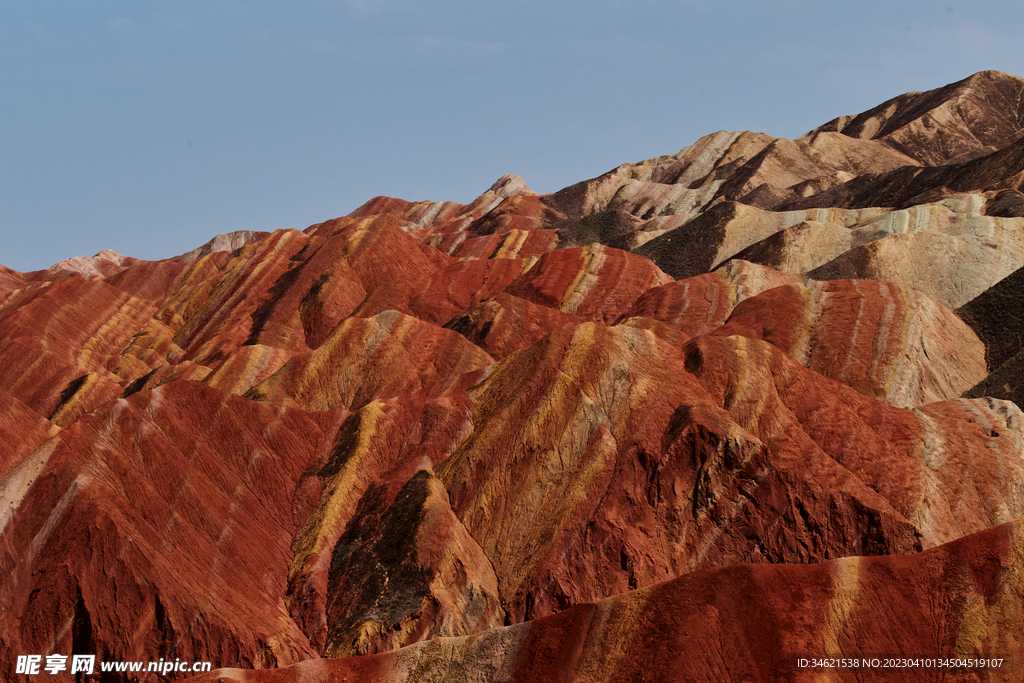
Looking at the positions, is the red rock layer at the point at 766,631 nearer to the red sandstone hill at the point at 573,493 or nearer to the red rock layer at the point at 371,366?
the red sandstone hill at the point at 573,493

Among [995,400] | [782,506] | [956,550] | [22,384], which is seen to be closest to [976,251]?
[995,400]

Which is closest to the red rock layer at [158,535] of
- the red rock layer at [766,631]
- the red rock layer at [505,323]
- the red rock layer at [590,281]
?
the red rock layer at [766,631]

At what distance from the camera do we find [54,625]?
31.2m

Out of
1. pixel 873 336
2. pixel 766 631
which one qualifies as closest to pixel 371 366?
pixel 873 336

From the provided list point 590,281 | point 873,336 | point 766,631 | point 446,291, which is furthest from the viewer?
point 446,291

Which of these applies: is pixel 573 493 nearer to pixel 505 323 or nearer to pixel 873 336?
pixel 873 336

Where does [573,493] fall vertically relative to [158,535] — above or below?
below

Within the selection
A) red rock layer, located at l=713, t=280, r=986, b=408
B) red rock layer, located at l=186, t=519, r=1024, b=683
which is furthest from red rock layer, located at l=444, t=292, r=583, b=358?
red rock layer, located at l=186, t=519, r=1024, b=683

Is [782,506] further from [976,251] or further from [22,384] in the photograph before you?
[22,384]

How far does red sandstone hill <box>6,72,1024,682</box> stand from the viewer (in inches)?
950

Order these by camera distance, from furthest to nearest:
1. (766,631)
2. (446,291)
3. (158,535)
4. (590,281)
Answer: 1. (446,291)
2. (590,281)
3. (158,535)
4. (766,631)

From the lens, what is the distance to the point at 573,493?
38.2 metres

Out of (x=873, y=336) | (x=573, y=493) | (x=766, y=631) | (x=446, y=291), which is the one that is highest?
(x=766, y=631)

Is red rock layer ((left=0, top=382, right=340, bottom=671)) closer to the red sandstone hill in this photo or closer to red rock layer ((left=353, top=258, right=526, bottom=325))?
the red sandstone hill
